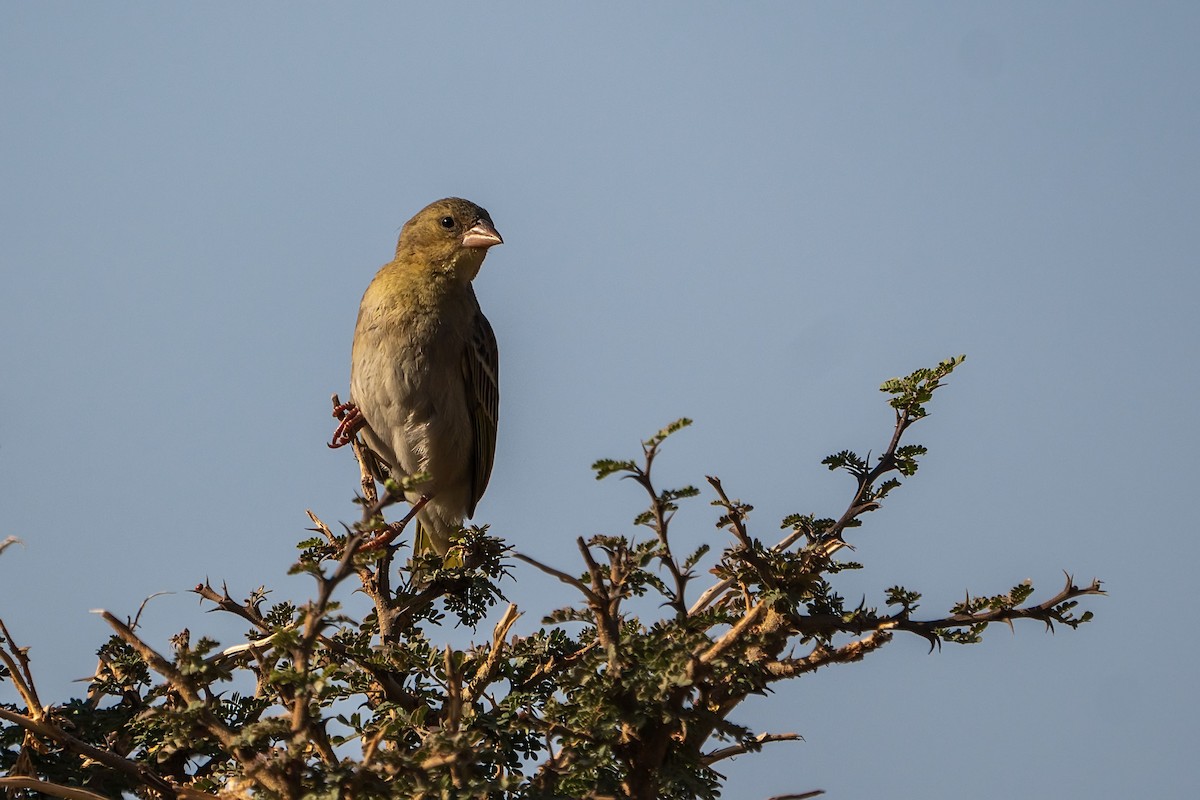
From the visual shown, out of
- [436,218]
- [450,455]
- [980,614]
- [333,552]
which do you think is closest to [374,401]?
[450,455]

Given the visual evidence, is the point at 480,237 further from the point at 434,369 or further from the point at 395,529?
the point at 395,529

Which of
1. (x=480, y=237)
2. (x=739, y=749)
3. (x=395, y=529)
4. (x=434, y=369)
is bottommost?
(x=739, y=749)

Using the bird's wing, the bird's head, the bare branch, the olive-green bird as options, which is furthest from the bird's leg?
the bare branch

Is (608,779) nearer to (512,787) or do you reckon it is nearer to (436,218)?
(512,787)

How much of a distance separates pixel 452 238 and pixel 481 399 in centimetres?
75

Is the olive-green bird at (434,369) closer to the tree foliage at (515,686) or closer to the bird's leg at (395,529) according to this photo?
the bird's leg at (395,529)

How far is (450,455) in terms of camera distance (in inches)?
217

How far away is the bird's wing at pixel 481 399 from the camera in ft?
18.4

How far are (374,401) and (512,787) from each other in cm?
325

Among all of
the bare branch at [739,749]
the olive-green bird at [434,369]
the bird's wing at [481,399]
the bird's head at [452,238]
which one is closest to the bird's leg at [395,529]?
the olive-green bird at [434,369]

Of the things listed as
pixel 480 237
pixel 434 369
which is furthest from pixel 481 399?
pixel 480 237

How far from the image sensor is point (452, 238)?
5.84 meters

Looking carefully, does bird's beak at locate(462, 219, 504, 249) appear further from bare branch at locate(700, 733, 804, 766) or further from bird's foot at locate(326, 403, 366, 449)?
bare branch at locate(700, 733, 804, 766)

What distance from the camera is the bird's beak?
581 centimetres
